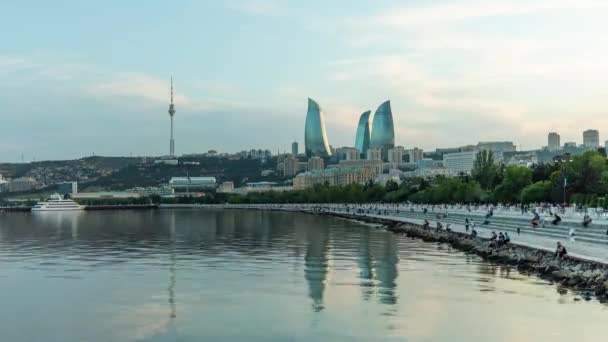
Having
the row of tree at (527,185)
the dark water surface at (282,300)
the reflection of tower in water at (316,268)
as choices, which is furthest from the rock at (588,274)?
the row of tree at (527,185)

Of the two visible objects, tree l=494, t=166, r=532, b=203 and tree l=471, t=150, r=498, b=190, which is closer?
tree l=494, t=166, r=532, b=203

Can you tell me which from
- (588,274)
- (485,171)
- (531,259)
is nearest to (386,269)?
(531,259)

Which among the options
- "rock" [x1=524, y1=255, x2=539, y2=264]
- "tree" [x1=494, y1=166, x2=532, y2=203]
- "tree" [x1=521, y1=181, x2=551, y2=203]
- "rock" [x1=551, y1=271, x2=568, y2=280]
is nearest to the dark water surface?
"rock" [x1=551, y1=271, x2=568, y2=280]

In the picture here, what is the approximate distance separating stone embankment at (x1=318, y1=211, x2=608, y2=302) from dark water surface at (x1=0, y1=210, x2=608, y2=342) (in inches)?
33.1

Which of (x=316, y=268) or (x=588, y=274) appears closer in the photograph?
(x=588, y=274)

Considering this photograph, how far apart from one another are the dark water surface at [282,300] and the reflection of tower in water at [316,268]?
0.27 ft

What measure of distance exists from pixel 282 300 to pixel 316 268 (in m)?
10.2

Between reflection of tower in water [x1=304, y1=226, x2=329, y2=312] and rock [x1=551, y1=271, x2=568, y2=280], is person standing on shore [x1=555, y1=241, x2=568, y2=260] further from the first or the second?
reflection of tower in water [x1=304, y1=226, x2=329, y2=312]

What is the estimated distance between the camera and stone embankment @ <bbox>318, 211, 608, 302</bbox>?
1069 inches

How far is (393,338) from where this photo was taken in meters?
20.4

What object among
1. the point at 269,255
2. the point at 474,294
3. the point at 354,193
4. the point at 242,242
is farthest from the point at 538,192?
the point at 354,193

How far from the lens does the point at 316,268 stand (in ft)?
119

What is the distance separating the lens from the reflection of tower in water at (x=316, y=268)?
27.1 metres

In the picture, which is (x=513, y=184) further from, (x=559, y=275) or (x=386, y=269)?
(x=559, y=275)
